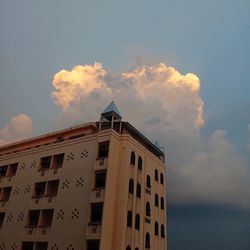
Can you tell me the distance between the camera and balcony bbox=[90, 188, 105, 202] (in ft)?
94.4

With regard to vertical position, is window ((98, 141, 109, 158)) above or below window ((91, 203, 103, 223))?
above

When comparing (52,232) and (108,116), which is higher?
(108,116)

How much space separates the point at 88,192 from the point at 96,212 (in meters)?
2.16

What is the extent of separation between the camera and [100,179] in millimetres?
30922

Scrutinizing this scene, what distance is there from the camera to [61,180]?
32938 millimetres

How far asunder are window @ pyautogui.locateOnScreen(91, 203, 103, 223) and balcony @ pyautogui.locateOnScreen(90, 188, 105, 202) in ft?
1.62

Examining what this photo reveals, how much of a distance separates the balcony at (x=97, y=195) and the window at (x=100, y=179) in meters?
1.06

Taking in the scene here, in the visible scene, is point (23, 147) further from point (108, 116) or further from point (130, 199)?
point (130, 199)

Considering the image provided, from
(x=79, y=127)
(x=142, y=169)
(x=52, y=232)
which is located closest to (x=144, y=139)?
(x=142, y=169)

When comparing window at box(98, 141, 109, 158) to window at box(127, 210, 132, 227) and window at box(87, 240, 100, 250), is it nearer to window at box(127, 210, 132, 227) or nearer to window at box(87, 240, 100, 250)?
window at box(127, 210, 132, 227)

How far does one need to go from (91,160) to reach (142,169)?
6.17 m

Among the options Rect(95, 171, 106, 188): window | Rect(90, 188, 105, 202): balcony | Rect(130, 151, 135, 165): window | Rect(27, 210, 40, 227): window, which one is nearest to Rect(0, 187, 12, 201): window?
Rect(27, 210, 40, 227): window

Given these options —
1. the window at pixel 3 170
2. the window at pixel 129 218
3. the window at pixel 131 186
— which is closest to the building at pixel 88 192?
the window at pixel 129 218

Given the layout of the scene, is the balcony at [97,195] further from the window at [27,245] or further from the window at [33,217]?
the window at [27,245]
